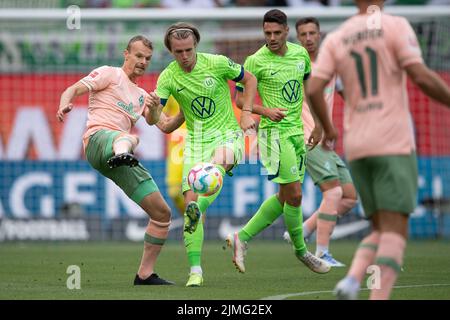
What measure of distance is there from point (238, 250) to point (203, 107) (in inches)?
65.7

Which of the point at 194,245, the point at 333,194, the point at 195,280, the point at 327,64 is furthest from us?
the point at 333,194

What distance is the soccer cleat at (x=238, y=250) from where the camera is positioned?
10.3 metres

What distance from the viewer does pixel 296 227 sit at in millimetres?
10484

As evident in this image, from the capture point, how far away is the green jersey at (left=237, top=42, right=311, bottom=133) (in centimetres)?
1062

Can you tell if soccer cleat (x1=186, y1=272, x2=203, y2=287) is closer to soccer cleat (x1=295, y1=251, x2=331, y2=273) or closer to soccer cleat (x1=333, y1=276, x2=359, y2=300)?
soccer cleat (x1=295, y1=251, x2=331, y2=273)

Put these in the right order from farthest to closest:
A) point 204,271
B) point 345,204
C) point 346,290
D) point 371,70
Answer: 1. point 345,204
2. point 204,271
3. point 371,70
4. point 346,290

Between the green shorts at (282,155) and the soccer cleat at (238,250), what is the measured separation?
0.72m

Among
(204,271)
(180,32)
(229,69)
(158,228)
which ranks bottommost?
(204,271)

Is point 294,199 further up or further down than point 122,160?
further down

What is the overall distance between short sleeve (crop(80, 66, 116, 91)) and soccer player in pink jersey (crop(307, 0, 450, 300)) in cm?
326

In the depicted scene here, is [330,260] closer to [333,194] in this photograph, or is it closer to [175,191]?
[333,194]

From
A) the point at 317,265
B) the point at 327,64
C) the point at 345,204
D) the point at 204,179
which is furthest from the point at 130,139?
the point at 345,204

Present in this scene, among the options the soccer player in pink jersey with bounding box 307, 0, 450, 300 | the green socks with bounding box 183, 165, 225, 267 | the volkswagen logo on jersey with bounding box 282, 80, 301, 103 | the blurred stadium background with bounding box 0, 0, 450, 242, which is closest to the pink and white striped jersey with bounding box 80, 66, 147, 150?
the green socks with bounding box 183, 165, 225, 267

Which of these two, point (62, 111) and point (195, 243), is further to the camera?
point (195, 243)
